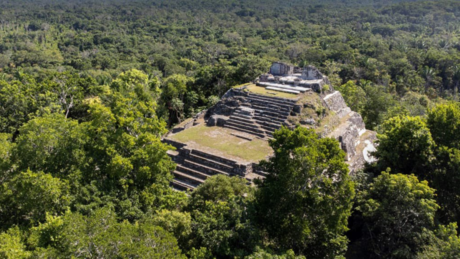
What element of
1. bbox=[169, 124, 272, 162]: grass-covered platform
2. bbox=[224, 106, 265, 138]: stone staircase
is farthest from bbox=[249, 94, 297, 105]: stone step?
bbox=[169, 124, 272, 162]: grass-covered platform

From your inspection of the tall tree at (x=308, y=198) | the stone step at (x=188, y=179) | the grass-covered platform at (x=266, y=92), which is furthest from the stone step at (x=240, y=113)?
the tall tree at (x=308, y=198)

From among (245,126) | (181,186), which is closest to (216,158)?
(181,186)

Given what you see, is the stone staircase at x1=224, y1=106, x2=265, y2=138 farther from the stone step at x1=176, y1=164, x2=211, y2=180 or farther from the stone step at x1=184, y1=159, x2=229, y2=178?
the stone step at x1=176, y1=164, x2=211, y2=180

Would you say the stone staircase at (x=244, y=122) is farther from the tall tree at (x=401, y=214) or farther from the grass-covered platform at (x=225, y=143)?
the tall tree at (x=401, y=214)

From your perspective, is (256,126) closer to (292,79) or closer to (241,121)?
(241,121)

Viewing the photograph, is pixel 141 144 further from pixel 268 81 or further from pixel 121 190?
pixel 268 81

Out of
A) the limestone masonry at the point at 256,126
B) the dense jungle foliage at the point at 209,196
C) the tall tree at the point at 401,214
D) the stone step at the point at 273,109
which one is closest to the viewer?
the dense jungle foliage at the point at 209,196
